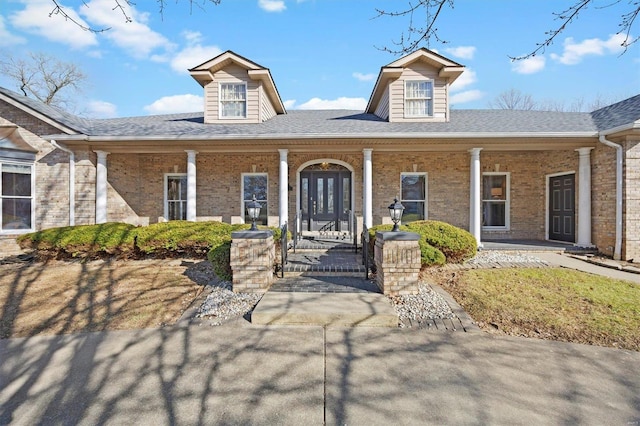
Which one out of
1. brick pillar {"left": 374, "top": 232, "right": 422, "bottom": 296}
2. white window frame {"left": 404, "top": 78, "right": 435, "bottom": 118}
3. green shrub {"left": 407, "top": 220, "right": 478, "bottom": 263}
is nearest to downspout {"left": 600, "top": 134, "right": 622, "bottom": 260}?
green shrub {"left": 407, "top": 220, "right": 478, "bottom": 263}

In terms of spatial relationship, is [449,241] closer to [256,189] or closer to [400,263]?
[400,263]

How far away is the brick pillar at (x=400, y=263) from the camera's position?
4.74 metres

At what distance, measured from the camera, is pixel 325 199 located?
10367 millimetres

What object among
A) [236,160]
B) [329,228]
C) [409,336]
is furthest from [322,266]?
[236,160]

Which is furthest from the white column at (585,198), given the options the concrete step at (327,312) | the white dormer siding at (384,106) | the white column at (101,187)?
the white column at (101,187)

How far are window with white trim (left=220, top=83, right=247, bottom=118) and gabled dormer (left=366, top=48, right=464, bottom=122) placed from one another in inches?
179

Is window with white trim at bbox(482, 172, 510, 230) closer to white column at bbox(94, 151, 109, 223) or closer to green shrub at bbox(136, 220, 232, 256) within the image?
green shrub at bbox(136, 220, 232, 256)

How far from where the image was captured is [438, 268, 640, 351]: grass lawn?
3.73m

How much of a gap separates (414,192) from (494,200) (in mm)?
2798

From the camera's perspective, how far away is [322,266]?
5.87 meters

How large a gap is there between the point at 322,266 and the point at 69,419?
4086 millimetres

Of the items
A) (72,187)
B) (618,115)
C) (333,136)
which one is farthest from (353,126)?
(72,187)

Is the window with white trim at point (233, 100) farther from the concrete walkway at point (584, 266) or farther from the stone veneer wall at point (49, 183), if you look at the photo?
the concrete walkway at point (584, 266)

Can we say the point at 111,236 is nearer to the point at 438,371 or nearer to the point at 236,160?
the point at 236,160
